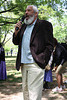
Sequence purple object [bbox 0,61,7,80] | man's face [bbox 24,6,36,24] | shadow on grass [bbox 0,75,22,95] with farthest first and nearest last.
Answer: purple object [bbox 0,61,7,80], shadow on grass [bbox 0,75,22,95], man's face [bbox 24,6,36,24]

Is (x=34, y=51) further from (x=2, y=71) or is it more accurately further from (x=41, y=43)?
(x=2, y=71)

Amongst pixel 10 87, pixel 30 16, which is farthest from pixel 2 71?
pixel 30 16

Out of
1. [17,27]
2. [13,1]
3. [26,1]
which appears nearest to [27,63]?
[17,27]

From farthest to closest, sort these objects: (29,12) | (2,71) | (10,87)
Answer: (2,71) < (10,87) < (29,12)

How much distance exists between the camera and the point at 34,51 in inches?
106

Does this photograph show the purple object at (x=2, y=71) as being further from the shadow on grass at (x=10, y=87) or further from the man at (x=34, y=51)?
the man at (x=34, y=51)

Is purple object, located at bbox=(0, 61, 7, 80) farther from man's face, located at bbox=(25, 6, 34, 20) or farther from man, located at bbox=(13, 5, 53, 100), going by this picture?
man's face, located at bbox=(25, 6, 34, 20)

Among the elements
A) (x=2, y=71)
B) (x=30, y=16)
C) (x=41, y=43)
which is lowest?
(x=2, y=71)

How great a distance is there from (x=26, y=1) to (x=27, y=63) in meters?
9.74

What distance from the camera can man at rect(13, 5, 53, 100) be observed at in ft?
8.85

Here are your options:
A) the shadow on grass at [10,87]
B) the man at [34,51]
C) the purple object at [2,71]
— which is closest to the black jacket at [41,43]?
the man at [34,51]

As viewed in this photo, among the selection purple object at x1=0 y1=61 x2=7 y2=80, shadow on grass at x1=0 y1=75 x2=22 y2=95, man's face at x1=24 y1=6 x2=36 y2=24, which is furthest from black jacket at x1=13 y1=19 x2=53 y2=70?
purple object at x1=0 y1=61 x2=7 y2=80

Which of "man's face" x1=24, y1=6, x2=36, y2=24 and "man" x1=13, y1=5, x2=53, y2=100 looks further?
"man's face" x1=24, y1=6, x2=36, y2=24

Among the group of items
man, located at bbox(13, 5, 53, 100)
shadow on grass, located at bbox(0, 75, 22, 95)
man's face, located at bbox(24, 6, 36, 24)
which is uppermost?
man's face, located at bbox(24, 6, 36, 24)
